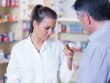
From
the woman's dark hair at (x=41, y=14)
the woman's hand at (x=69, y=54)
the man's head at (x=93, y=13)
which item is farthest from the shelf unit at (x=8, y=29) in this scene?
the man's head at (x=93, y=13)

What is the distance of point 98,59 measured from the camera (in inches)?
47.8

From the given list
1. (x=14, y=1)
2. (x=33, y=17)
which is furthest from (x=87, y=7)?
(x=14, y=1)

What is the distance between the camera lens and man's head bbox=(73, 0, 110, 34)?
1317 mm

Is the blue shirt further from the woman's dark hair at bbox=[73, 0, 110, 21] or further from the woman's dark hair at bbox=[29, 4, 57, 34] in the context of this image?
the woman's dark hair at bbox=[29, 4, 57, 34]

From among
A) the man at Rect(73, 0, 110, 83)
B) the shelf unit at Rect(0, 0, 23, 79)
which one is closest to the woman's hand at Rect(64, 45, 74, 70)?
the man at Rect(73, 0, 110, 83)

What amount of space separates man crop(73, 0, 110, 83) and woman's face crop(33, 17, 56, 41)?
692 mm

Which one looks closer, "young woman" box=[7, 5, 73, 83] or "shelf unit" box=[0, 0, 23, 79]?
"young woman" box=[7, 5, 73, 83]

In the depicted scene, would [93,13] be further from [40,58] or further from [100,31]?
[40,58]

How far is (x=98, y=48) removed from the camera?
47.9 inches

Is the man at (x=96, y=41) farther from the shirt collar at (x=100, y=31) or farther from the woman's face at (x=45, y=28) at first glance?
the woman's face at (x=45, y=28)

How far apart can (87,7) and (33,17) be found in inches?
34.9

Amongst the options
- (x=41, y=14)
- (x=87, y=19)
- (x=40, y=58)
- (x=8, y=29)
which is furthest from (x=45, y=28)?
(x=8, y=29)

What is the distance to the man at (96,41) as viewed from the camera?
1.22m

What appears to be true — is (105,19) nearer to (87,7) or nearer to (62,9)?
(87,7)
